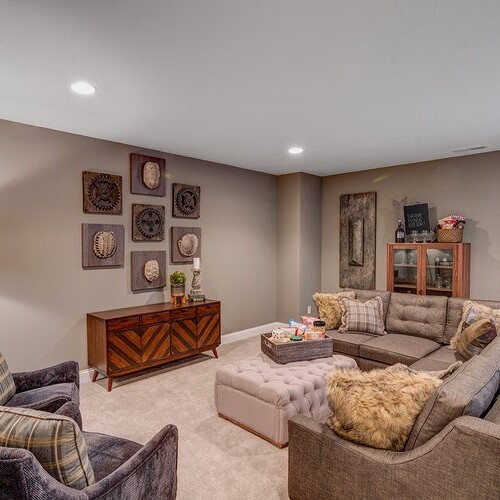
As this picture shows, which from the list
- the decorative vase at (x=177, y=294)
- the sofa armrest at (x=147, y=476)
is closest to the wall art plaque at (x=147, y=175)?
the decorative vase at (x=177, y=294)

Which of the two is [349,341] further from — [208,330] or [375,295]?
[208,330]

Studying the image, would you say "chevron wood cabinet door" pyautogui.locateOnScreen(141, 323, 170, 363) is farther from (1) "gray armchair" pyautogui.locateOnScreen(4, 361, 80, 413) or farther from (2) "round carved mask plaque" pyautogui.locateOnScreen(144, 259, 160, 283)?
(1) "gray armchair" pyautogui.locateOnScreen(4, 361, 80, 413)

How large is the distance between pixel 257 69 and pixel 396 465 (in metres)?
2.26

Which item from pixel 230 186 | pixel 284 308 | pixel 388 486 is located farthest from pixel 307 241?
pixel 388 486

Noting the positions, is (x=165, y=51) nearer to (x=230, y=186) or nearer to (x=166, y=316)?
(x=166, y=316)

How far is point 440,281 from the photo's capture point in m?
4.54

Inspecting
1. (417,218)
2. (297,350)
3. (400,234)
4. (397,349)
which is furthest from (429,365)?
(417,218)

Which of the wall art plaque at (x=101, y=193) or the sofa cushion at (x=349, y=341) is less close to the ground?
the wall art plaque at (x=101, y=193)

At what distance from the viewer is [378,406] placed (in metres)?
1.58

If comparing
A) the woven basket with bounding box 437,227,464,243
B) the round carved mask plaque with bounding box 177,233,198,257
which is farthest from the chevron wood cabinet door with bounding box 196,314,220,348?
the woven basket with bounding box 437,227,464,243

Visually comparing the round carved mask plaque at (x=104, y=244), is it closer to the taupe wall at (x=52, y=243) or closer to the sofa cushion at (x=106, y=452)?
the taupe wall at (x=52, y=243)

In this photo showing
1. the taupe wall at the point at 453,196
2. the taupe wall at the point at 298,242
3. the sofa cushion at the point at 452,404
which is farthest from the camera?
the taupe wall at the point at 298,242

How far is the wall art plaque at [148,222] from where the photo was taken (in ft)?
13.9

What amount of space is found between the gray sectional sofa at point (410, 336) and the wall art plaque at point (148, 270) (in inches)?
82.6
